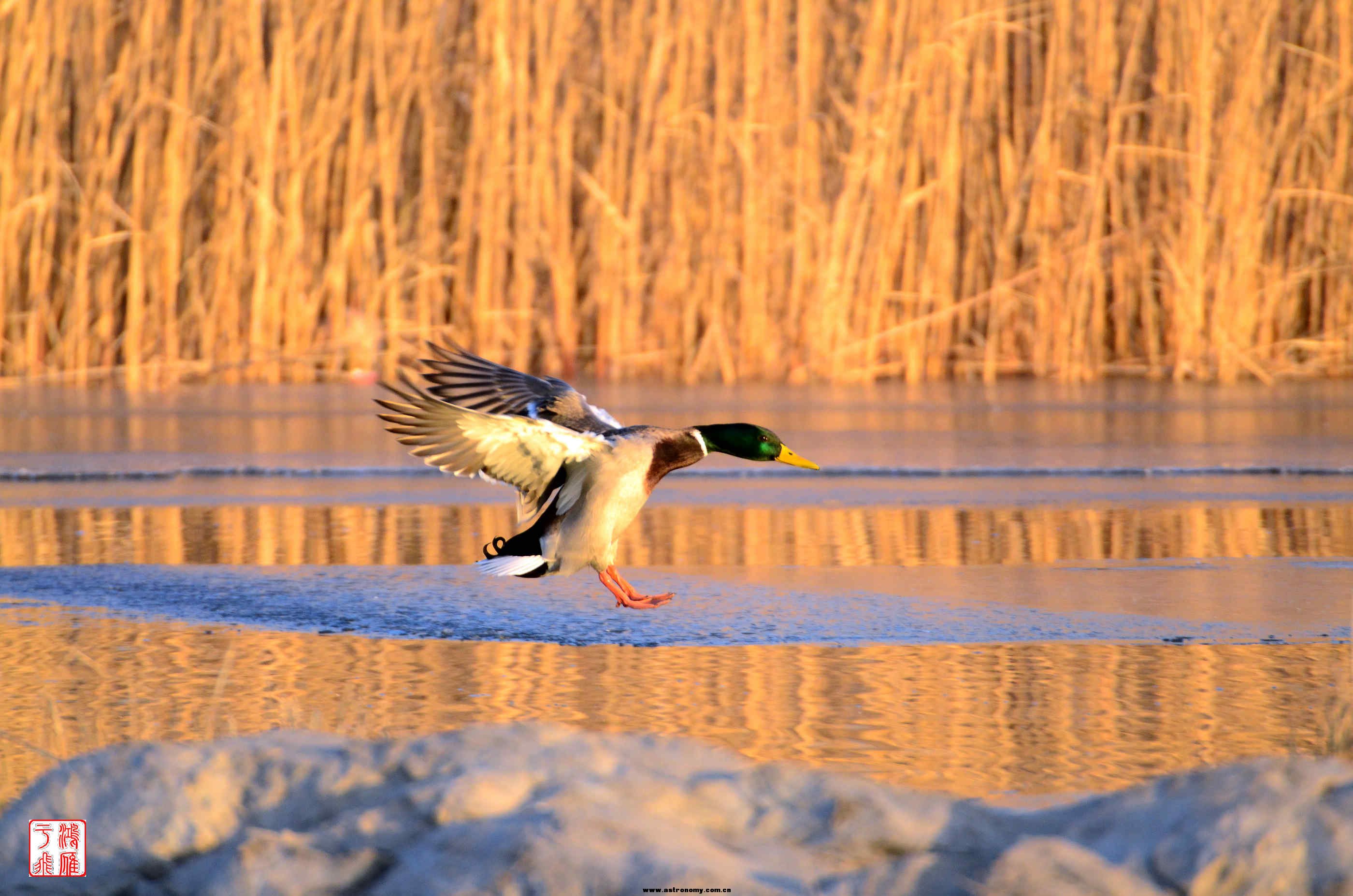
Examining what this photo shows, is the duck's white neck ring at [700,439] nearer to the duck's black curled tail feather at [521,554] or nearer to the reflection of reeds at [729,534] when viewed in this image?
the duck's black curled tail feather at [521,554]

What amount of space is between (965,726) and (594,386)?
21.5 ft

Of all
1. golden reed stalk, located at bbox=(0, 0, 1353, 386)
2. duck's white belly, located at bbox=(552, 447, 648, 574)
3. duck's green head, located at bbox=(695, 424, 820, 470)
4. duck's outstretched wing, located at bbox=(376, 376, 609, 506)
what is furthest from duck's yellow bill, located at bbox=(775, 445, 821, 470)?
golden reed stalk, located at bbox=(0, 0, 1353, 386)

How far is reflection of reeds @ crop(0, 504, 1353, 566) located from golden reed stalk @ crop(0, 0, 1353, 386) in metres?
3.79

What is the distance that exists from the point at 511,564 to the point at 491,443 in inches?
11.3

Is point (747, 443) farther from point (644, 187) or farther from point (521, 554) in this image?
point (644, 187)

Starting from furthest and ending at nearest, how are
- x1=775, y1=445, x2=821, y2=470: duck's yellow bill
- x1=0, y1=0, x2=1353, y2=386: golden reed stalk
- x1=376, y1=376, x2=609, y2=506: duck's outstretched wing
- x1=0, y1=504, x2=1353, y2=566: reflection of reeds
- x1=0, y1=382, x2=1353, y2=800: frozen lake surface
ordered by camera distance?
x1=0, y1=0, x2=1353, y2=386: golden reed stalk
x1=0, y1=504, x2=1353, y2=566: reflection of reeds
x1=775, y1=445, x2=821, y2=470: duck's yellow bill
x1=376, y1=376, x2=609, y2=506: duck's outstretched wing
x1=0, y1=382, x2=1353, y2=800: frozen lake surface

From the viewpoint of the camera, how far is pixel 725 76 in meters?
9.38

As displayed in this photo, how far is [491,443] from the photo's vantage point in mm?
3773

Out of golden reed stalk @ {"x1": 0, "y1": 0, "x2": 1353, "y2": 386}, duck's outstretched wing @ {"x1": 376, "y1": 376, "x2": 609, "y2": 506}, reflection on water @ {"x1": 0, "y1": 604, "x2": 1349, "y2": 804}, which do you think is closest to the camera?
reflection on water @ {"x1": 0, "y1": 604, "x2": 1349, "y2": 804}

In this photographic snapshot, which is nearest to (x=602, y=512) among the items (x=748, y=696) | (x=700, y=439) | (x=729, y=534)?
(x=700, y=439)

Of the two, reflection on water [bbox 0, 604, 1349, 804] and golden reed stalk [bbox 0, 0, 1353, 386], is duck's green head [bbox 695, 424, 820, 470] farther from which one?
golden reed stalk [bbox 0, 0, 1353, 386]

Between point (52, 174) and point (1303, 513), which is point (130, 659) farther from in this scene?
point (52, 174)

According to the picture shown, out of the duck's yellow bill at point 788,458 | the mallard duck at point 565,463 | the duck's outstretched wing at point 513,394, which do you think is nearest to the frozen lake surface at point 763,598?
the mallard duck at point 565,463

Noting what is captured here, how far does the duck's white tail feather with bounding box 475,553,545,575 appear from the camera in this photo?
3.84 meters
